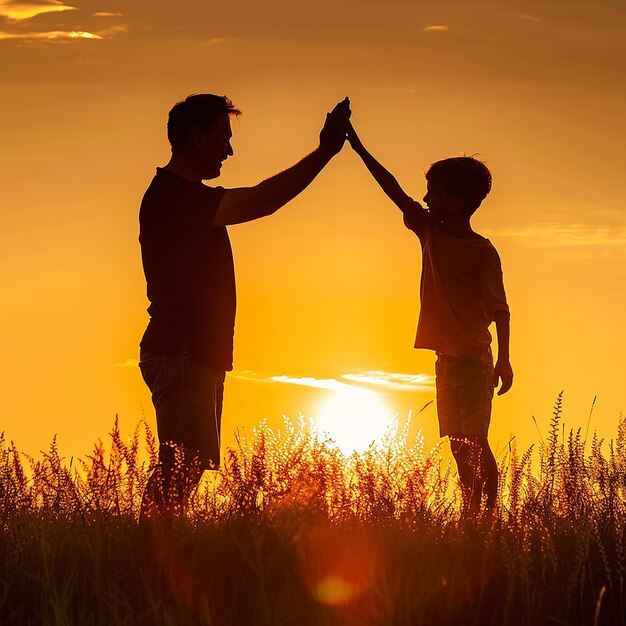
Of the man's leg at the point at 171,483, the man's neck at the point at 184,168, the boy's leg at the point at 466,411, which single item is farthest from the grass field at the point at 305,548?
the man's neck at the point at 184,168

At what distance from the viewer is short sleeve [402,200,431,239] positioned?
677 cm

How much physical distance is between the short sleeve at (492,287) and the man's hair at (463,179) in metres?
0.39

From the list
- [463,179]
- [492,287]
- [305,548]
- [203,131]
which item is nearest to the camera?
[305,548]

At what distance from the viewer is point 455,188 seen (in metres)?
6.71

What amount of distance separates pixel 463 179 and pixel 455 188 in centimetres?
8

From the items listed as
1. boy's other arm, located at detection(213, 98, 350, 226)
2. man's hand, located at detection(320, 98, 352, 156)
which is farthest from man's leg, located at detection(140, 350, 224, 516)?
man's hand, located at detection(320, 98, 352, 156)

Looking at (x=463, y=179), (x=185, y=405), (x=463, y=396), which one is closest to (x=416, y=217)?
(x=463, y=179)

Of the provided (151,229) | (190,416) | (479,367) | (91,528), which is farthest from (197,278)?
(479,367)

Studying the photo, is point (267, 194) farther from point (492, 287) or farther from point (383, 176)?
point (492, 287)

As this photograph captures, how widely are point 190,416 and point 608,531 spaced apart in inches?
88.6

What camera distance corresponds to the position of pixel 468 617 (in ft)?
12.6

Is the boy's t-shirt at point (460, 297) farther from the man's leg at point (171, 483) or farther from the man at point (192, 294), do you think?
the man's leg at point (171, 483)

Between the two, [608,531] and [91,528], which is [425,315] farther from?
[91,528]

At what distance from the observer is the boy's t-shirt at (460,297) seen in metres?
6.51
